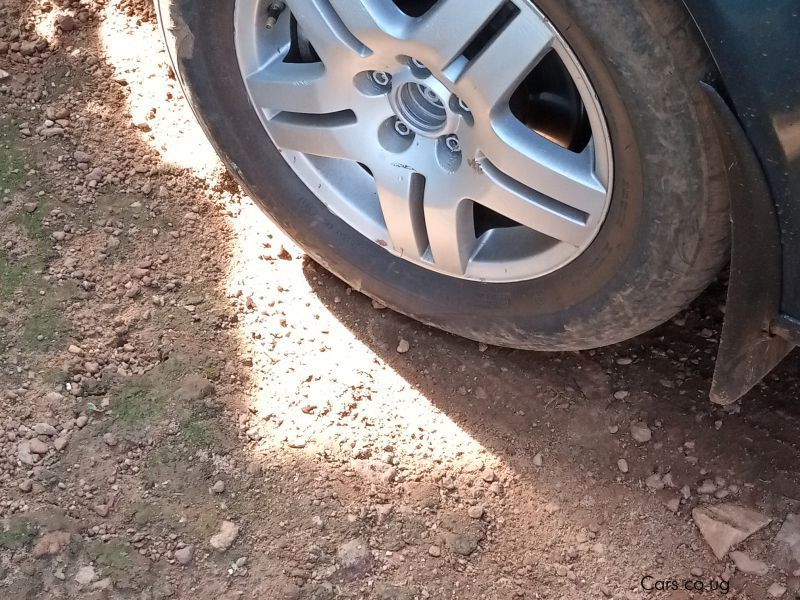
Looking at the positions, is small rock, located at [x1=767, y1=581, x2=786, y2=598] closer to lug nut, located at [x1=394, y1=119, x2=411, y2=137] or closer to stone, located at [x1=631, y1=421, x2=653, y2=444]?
stone, located at [x1=631, y1=421, x2=653, y2=444]

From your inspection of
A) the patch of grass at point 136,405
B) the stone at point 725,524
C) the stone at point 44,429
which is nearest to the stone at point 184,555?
the patch of grass at point 136,405

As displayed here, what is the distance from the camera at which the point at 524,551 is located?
7.32 ft

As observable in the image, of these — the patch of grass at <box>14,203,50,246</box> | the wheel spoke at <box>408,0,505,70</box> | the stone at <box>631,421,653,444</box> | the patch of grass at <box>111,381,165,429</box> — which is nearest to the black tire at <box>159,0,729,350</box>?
the wheel spoke at <box>408,0,505,70</box>

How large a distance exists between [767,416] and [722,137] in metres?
1.03

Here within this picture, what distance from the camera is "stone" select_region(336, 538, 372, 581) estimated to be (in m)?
2.21

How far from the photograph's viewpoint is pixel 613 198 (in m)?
1.89

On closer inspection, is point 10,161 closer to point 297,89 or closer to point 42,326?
point 42,326

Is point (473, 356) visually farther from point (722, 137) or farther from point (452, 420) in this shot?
point (722, 137)

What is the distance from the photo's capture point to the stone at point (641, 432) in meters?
2.36

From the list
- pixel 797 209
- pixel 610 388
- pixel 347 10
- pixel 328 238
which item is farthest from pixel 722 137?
pixel 328 238

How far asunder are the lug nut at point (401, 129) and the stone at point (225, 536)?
1056 mm

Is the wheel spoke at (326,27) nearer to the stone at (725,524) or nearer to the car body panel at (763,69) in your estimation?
the car body panel at (763,69)

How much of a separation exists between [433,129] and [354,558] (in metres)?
1.05

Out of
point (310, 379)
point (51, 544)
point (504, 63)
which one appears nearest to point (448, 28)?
point (504, 63)
